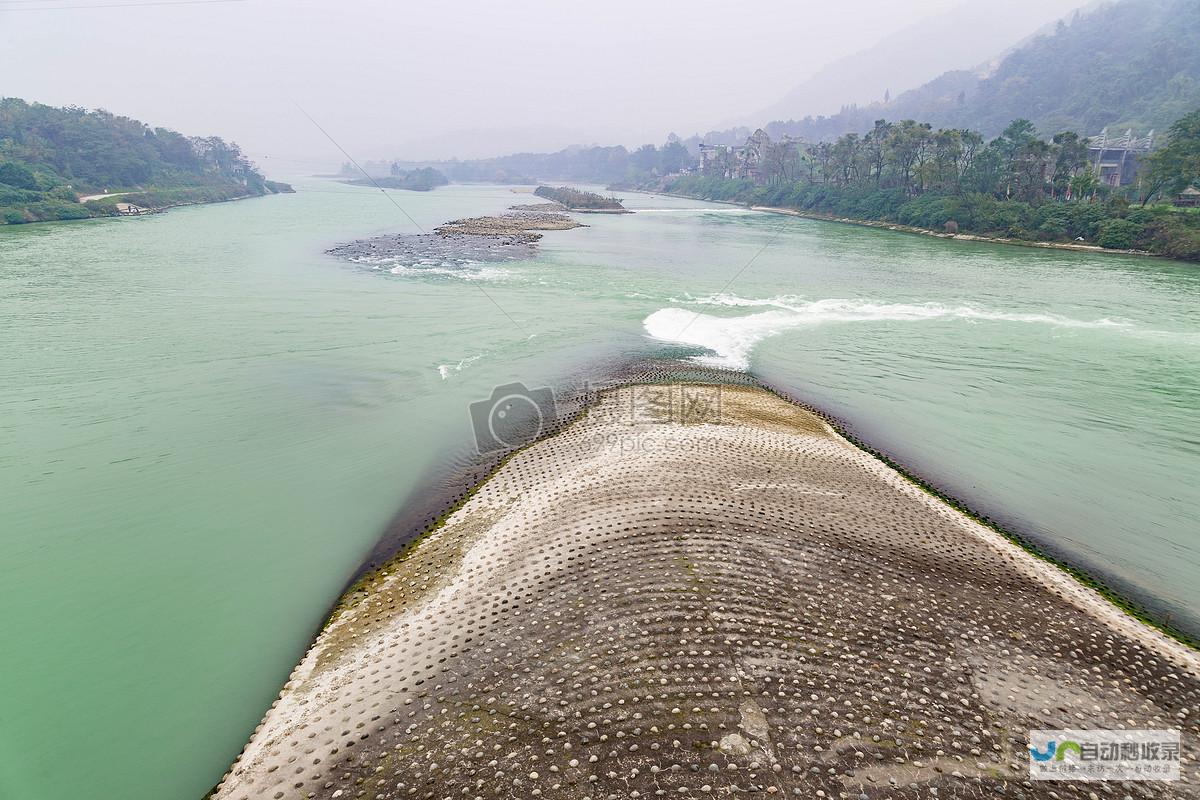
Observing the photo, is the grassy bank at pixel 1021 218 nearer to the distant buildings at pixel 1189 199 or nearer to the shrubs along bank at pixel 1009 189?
the shrubs along bank at pixel 1009 189

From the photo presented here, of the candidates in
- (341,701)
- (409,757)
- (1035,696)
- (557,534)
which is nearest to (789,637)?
(1035,696)

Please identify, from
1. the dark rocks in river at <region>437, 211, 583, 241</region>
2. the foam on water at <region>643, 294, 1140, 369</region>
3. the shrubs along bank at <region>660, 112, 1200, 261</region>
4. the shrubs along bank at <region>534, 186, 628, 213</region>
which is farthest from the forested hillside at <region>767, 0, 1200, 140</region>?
the dark rocks in river at <region>437, 211, 583, 241</region>

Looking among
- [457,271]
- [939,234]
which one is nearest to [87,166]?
[457,271]

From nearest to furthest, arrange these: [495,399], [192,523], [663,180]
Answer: [192,523] < [495,399] < [663,180]

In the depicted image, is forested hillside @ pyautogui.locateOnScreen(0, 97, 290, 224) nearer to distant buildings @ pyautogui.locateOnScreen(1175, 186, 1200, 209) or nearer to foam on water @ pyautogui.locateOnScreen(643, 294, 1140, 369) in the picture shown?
foam on water @ pyautogui.locateOnScreen(643, 294, 1140, 369)

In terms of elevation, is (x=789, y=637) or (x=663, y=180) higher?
(x=663, y=180)

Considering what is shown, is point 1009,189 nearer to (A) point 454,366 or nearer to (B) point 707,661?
(A) point 454,366

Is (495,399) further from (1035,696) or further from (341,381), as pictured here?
(1035,696)

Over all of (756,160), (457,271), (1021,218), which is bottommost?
(457,271)
